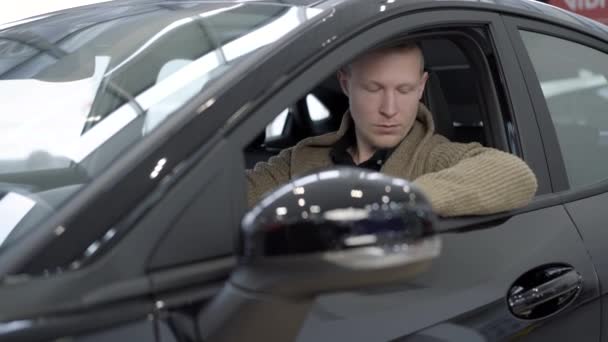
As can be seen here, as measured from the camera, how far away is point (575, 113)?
2.08 metres

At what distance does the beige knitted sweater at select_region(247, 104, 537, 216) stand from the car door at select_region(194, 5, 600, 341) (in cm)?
4

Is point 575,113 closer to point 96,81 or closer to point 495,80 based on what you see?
point 495,80

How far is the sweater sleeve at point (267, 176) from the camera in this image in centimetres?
197

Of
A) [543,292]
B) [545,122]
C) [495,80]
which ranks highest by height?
[495,80]

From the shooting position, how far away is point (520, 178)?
172cm

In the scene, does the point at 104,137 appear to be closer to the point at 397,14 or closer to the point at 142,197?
the point at 142,197

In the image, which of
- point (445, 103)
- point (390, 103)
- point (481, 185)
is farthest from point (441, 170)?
point (445, 103)

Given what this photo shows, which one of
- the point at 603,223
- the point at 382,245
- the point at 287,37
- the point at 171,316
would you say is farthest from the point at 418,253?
the point at 603,223

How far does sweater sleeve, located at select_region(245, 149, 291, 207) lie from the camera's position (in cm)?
197

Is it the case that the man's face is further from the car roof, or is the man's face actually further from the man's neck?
the car roof

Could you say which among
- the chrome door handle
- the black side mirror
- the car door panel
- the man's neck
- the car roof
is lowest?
the chrome door handle

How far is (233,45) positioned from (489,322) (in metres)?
0.61

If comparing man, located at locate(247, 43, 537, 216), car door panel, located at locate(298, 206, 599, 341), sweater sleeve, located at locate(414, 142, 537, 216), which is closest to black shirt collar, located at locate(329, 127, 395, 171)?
man, located at locate(247, 43, 537, 216)

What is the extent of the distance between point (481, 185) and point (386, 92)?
0.34 m
